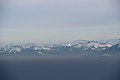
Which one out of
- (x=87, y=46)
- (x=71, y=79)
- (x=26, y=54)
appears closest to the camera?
(x=71, y=79)

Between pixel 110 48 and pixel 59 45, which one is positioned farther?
pixel 59 45

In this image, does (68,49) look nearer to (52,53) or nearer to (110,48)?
(52,53)

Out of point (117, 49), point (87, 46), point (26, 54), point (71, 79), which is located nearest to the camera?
point (71, 79)

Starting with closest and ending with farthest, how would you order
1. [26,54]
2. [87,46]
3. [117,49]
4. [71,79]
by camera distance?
[71,79] < [117,49] < [26,54] < [87,46]

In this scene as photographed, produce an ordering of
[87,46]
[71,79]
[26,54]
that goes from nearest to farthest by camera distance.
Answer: [71,79] → [26,54] → [87,46]

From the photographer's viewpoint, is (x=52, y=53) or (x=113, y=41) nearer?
(x=113, y=41)

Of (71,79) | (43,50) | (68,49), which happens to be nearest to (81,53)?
(68,49)

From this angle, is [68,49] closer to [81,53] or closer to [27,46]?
[81,53]

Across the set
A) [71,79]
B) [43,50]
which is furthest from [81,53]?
[71,79]
